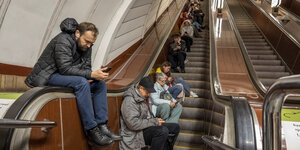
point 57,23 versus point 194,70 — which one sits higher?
A: point 57,23

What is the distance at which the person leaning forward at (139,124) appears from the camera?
3016 millimetres

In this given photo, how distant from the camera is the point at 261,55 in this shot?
625 cm

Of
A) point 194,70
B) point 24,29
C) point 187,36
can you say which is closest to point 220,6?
point 187,36

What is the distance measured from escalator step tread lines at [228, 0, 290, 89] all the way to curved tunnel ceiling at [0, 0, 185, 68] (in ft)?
15.1

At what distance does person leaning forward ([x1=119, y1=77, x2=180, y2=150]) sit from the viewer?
9.89ft

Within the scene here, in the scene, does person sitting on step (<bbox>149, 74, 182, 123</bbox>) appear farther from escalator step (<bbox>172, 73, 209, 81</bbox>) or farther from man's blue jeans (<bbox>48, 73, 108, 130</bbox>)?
escalator step (<bbox>172, 73, 209, 81</bbox>)

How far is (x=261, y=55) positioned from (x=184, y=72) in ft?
6.61

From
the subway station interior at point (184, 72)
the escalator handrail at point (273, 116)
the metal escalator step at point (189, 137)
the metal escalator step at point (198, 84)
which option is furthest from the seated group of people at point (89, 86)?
the metal escalator step at point (198, 84)

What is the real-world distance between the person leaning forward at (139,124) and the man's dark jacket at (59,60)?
0.90 meters

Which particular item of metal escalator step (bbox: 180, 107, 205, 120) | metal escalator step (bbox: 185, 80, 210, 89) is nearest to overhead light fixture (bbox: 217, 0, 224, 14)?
metal escalator step (bbox: 185, 80, 210, 89)

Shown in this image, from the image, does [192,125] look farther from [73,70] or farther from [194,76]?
[73,70]

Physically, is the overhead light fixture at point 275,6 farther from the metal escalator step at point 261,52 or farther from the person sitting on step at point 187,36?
the person sitting on step at point 187,36

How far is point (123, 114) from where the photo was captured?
10.2ft

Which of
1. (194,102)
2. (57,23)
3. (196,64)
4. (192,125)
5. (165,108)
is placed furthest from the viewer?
(57,23)
